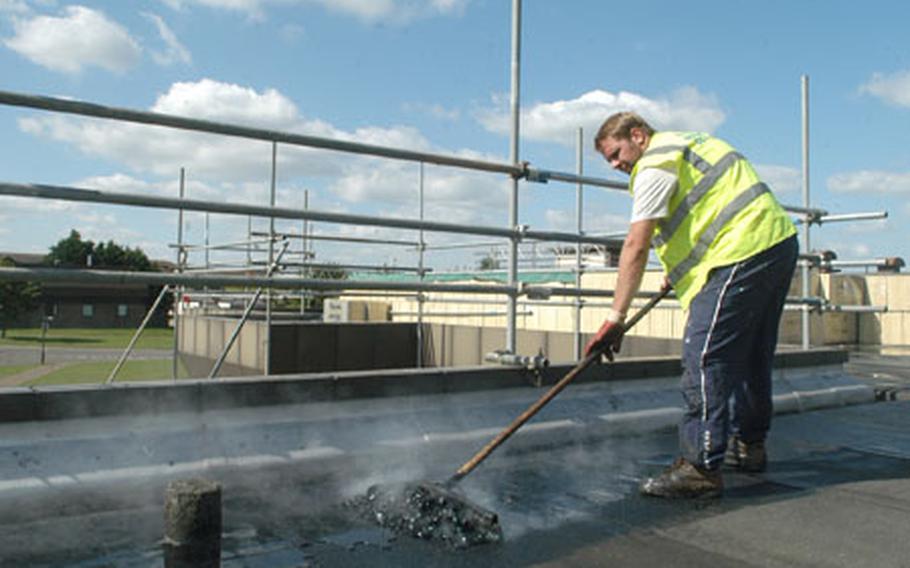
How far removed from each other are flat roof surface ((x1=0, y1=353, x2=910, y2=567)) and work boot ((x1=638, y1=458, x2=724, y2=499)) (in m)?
0.06

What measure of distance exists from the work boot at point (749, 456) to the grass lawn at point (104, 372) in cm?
953

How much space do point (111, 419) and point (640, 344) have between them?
831 centimetres

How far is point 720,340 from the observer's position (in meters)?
2.97

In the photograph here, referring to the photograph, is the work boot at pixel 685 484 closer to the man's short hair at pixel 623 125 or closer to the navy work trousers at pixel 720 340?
the navy work trousers at pixel 720 340

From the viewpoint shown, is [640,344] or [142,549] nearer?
[142,549]

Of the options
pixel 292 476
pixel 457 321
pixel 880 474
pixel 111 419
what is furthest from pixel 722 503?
pixel 457 321

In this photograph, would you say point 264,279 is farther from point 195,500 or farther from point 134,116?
point 195,500

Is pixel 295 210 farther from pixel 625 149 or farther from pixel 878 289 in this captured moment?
pixel 878 289

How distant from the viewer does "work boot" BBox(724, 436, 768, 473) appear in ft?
10.9

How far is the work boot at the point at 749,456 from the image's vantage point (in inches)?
130

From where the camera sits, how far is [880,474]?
10.7 ft

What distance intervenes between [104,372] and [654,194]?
13.3 metres

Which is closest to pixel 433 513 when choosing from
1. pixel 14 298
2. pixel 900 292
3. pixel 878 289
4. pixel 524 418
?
pixel 524 418

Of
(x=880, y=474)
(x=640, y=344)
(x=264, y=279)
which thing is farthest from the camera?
(x=640, y=344)
